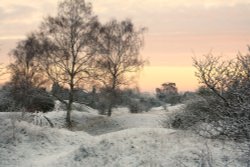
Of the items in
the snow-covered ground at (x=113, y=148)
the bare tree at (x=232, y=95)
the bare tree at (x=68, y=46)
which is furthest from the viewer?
the bare tree at (x=68, y=46)

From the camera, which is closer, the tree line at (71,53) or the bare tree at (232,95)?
the bare tree at (232,95)

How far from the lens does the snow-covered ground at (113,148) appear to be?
1864 centimetres

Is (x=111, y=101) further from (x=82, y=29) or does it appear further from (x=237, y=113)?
(x=237, y=113)

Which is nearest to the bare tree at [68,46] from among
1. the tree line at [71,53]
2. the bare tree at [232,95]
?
the tree line at [71,53]

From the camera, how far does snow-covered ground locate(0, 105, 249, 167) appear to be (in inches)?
734

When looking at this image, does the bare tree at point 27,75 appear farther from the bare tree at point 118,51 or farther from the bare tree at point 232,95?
the bare tree at point 232,95

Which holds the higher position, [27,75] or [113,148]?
[27,75]

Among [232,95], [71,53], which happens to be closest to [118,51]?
[71,53]

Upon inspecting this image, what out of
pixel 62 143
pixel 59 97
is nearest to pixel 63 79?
pixel 59 97

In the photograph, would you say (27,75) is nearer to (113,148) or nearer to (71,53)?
(71,53)

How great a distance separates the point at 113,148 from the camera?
69.3 ft

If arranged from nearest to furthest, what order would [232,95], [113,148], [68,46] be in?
1. [232,95]
2. [113,148]
3. [68,46]

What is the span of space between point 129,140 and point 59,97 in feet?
89.3

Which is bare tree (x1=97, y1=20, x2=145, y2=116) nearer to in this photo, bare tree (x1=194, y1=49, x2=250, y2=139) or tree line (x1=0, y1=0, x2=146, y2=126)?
tree line (x1=0, y1=0, x2=146, y2=126)
